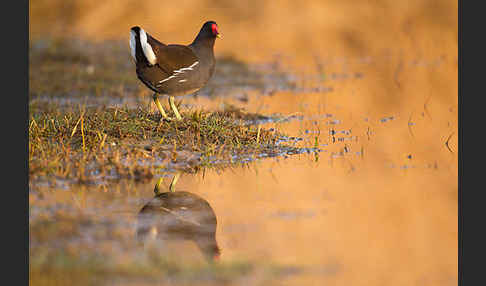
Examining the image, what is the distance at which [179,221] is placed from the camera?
18.9ft

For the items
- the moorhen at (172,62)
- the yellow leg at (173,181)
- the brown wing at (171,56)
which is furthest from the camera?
the brown wing at (171,56)

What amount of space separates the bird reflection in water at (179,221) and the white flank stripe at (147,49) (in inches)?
71.3

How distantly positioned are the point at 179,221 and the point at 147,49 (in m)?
2.73

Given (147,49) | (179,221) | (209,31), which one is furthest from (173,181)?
(209,31)

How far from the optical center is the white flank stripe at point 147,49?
25.4ft

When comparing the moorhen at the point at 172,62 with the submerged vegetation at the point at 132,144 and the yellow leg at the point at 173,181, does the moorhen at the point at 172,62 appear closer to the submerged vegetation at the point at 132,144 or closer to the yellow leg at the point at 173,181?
the submerged vegetation at the point at 132,144

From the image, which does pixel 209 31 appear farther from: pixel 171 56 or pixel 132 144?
pixel 132 144

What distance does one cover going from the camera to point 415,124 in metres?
10.4

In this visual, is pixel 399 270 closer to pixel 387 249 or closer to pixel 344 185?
pixel 387 249

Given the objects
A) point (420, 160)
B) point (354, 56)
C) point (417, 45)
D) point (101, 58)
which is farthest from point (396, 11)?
point (420, 160)

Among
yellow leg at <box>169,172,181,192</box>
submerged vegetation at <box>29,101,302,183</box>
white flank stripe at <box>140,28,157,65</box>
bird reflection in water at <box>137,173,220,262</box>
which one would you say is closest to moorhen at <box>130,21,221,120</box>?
white flank stripe at <box>140,28,157,65</box>

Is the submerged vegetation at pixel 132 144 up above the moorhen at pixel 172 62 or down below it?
below

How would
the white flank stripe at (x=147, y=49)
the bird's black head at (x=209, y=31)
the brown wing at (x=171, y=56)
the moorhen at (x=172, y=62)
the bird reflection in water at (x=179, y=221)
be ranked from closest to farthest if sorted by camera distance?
1. the bird reflection in water at (x=179, y=221)
2. the white flank stripe at (x=147, y=49)
3. the moorhen at (x=172, y=62)
4. the brown wing at (x=171, y=56)
5. the bird's black head at (x=209, y=31)

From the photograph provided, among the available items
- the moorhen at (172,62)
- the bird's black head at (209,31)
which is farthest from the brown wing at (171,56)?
the bird's black head at (209,31)
